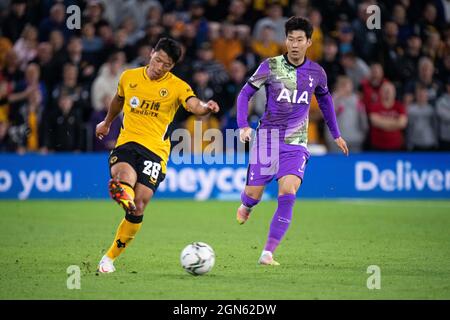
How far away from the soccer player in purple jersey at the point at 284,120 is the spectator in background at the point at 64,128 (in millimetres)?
8595

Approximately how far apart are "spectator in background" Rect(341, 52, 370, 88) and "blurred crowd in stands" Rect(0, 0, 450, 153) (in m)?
0.03

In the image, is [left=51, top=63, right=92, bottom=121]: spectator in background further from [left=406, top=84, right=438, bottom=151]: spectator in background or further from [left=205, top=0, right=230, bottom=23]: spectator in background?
[left=406, top=84, right=438, bottom=151]: spectator in background

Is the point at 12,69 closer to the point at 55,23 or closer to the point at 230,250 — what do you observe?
the point at 55,23

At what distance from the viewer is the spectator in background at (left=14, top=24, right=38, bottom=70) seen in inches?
776

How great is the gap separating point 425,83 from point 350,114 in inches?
77.2

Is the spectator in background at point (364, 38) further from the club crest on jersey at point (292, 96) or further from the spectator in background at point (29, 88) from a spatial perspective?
the club crest on jersey at point (292, 96)

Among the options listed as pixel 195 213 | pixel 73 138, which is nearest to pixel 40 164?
pixel 73 138

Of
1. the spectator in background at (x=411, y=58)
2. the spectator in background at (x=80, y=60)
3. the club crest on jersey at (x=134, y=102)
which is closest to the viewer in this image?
the club crest on jersey at (x=134, y=102)

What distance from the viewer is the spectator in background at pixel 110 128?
61.1 ft

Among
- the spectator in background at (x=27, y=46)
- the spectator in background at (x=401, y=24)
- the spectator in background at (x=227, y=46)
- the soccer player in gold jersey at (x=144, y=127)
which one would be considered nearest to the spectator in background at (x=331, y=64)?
the spectator in background at (x=227, y=46)

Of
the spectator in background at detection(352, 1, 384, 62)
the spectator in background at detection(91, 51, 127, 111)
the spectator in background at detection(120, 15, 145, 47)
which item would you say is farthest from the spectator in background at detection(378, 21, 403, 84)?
the spectator in background at detection(91, 51, 127, 111)

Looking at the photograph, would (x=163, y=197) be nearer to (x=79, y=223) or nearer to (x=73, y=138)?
(x=73, y=138)

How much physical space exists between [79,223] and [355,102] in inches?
264

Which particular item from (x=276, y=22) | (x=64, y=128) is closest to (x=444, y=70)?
(x=276, y=22)
